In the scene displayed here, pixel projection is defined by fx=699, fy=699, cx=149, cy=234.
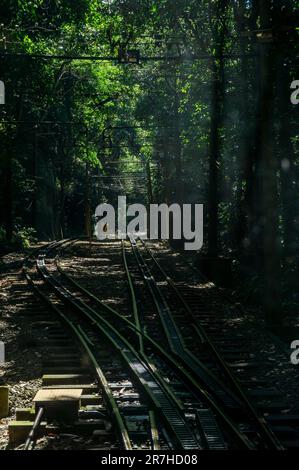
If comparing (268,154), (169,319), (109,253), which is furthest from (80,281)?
(109,253)

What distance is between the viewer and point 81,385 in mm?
8891

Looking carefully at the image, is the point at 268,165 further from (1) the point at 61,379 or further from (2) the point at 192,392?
(1) the point at 61,379

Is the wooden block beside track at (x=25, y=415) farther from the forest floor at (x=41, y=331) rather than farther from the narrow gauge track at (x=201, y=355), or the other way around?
the narrow gauge track at (x=201, y=355)

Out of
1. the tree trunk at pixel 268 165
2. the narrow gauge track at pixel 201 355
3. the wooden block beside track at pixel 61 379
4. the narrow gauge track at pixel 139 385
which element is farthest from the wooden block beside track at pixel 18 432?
the tree trunk at pixel 268 165

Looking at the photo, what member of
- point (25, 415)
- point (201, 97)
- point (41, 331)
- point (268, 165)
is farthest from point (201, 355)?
point (201, 97)

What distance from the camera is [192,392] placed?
8.65m

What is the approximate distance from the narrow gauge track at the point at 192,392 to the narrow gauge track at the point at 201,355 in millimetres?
127

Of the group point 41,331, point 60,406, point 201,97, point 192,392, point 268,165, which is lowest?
point 41,331

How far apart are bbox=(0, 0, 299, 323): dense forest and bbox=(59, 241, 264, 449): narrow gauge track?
305 cm

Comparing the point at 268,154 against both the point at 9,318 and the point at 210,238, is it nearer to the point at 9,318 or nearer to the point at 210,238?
the point at 9,318

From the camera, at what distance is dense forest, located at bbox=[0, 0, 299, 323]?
1501 cm

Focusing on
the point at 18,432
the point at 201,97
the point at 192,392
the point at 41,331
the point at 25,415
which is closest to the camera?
the point at 18,432

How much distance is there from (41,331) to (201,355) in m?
3.57
